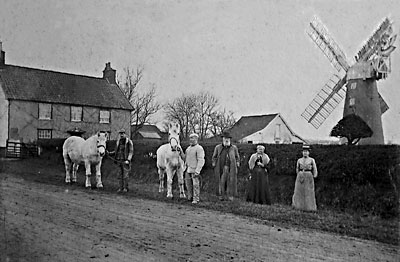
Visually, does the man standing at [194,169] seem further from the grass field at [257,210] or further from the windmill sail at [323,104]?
the windmill sail at [323,104]

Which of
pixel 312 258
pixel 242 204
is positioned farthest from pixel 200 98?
pixel 312 258

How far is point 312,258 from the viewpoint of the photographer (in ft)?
6.89

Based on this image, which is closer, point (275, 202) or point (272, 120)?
point (272, 120)

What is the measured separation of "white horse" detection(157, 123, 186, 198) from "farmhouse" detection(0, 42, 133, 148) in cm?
42

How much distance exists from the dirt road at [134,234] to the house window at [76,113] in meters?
0.50

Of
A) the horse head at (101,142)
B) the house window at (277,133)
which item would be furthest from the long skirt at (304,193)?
the horse head at (101,142)

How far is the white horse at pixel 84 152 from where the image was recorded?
2391 millimetres

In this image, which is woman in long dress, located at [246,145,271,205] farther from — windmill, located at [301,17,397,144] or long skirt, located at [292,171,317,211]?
windmill, located at [301,17,397,144]

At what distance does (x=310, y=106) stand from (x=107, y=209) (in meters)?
1.36

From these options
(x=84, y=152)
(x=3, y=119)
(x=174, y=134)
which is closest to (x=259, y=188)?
(x=174, y=134)

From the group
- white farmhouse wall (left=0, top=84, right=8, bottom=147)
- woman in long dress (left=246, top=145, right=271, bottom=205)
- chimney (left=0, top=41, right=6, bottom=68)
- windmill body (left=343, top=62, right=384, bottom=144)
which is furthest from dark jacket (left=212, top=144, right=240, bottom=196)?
chimney (left=0, top=41, right=6, bottom=68)

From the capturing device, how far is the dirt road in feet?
7.08

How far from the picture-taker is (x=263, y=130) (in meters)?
2.37

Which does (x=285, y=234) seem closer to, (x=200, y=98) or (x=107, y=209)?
(x=200, y=98)
